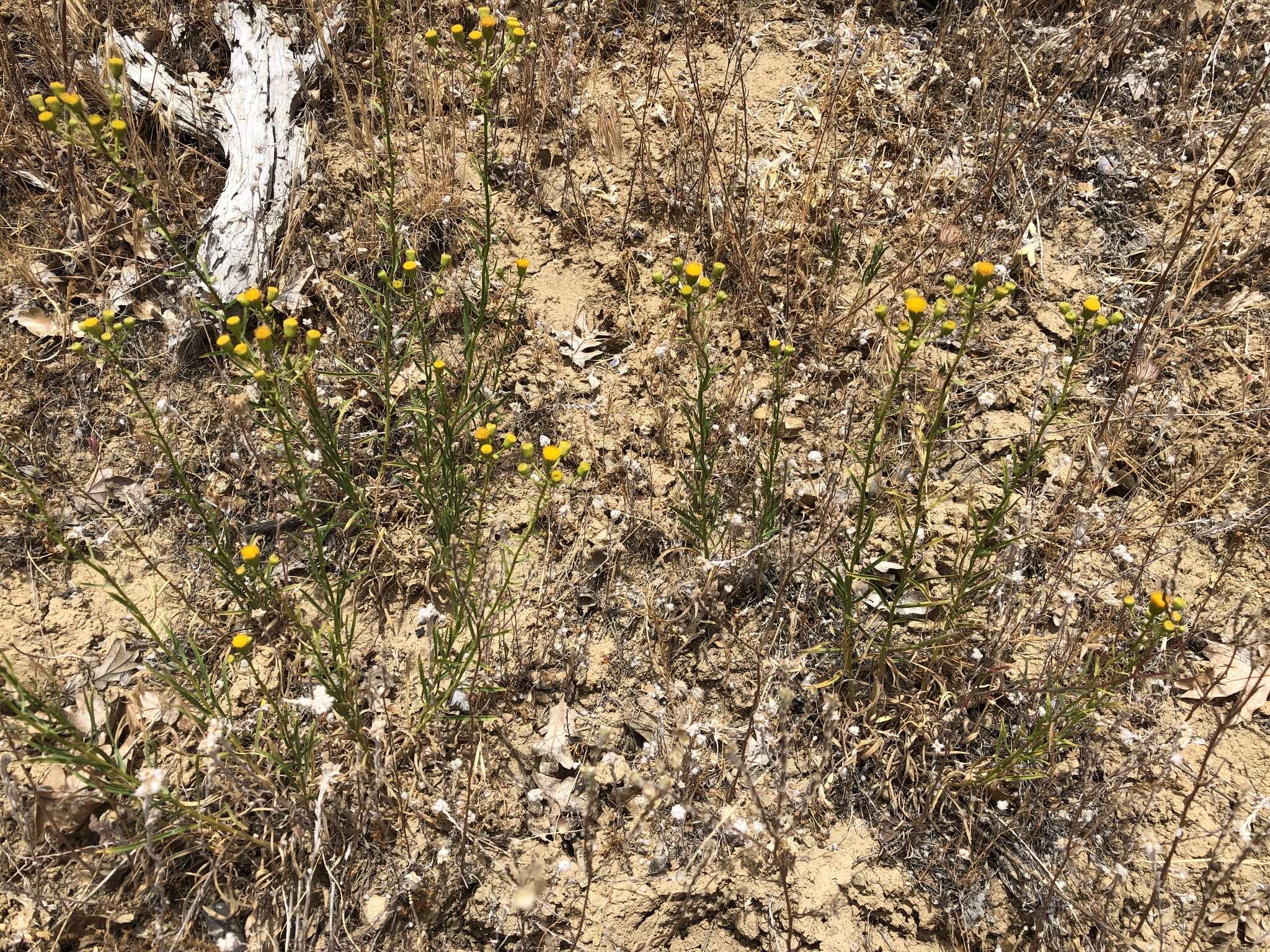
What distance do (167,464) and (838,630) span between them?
274 cm

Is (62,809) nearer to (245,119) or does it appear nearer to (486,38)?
(486,38)

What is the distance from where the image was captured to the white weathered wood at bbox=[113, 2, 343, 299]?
3.63m

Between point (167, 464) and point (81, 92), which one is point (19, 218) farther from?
point (167, 464)

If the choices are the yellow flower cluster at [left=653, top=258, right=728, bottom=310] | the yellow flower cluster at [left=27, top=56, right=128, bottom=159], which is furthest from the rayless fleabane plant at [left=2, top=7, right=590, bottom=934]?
the yellow flower cluster at [left=653, top=258, right=728, bottom=310]

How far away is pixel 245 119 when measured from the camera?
12.8 ft

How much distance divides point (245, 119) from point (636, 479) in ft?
8.36

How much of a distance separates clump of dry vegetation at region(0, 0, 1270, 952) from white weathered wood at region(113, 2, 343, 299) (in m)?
0.03

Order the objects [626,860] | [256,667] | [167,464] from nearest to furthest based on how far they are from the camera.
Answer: [626,860] → [256,667] → [167,464]

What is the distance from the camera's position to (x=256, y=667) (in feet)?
9.91

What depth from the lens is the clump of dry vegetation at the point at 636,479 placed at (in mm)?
2574

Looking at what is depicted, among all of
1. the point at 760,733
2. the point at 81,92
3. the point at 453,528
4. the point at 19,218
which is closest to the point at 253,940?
the point at 453,528

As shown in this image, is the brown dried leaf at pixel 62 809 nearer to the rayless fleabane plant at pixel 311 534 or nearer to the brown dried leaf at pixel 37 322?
the rayless fleabane plant at pixel 311 534

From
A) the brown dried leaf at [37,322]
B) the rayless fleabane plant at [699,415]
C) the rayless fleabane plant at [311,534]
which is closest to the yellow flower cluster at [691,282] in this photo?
the rayless fleabane plant at [699,415]

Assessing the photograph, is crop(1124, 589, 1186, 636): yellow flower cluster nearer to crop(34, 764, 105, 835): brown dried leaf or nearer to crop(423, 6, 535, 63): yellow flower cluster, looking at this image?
crop(423, 6, 535, 63): yellow flower cluster
